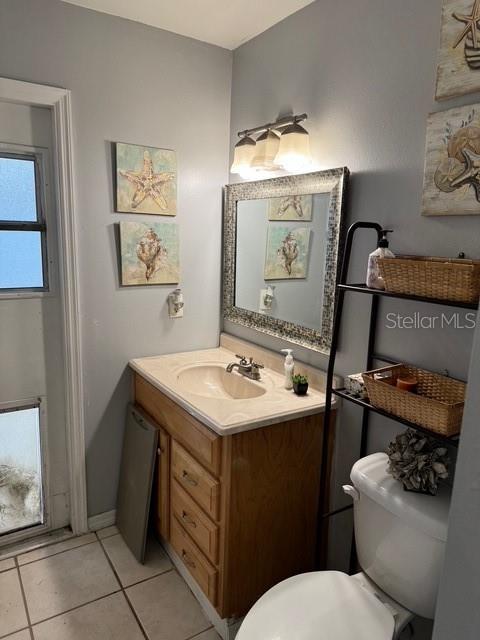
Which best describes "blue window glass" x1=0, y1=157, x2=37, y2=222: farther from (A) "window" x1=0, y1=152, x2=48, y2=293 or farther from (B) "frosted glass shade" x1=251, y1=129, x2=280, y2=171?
(B) "frosted glass shade" x1=251, y1=129, x2=280, y2=171

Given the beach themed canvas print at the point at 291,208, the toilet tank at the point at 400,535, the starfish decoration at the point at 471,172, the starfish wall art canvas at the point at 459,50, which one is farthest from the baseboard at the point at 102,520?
the starfish wall art canvas at the point at 459,50

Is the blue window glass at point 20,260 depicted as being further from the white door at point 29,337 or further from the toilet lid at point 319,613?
the toilet lid at point 319,613

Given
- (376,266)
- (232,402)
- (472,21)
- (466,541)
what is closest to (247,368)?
(232,402)

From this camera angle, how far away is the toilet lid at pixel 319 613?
115cm

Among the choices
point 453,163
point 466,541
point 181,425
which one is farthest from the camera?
point 181,425

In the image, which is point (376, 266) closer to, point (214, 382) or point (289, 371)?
point (289, 371)

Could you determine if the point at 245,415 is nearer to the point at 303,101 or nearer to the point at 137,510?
the point at 137,510

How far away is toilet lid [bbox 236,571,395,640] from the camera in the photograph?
1146mm

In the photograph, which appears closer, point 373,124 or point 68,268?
point 373,124

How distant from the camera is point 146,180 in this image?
207cm

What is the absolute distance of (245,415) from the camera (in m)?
1.53

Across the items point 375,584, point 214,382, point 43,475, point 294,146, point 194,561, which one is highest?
point 294,146

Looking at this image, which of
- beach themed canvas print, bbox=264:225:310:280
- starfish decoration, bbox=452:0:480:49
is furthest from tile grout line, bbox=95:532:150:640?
starfish decoration, bbox=452:0:480:49

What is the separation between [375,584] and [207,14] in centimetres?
223
